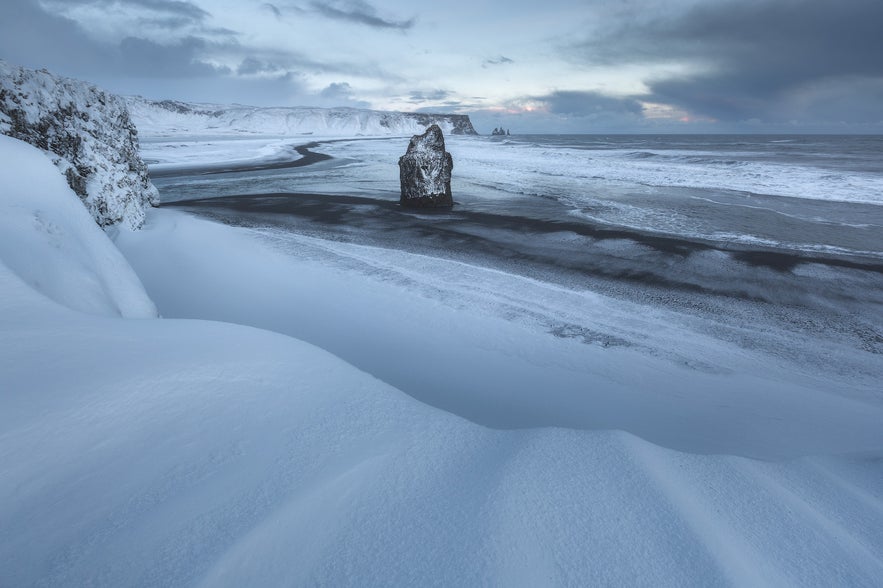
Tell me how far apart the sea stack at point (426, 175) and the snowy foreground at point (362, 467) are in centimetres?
872

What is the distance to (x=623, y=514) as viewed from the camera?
170cm

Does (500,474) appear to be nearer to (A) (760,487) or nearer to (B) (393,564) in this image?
(B) (393,564)

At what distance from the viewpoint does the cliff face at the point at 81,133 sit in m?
5.94

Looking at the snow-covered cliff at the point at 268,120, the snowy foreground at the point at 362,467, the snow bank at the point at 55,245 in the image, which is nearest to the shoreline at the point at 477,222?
the snowy foreground at the point at 362,467

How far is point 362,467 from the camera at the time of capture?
6.16 feet

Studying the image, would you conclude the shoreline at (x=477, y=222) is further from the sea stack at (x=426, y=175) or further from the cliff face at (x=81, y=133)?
the cliff face at (x=81, y=133)

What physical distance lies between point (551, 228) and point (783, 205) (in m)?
8.72

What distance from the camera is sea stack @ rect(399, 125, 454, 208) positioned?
461 inches

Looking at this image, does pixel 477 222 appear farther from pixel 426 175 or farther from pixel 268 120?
pixel 268 120

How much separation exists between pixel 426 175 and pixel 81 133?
7157mm

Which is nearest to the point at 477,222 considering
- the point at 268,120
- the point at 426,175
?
the point at 426,175

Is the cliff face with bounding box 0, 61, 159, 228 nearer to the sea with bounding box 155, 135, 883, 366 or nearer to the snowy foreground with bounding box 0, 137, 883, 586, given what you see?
the sea with bounding box 155, 135, 883, 366

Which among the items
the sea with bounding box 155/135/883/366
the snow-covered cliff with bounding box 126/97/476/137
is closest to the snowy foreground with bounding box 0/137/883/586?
the sea with bounding box 155/135/883/366

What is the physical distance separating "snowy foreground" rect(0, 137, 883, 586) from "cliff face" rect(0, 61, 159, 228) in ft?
10.7
